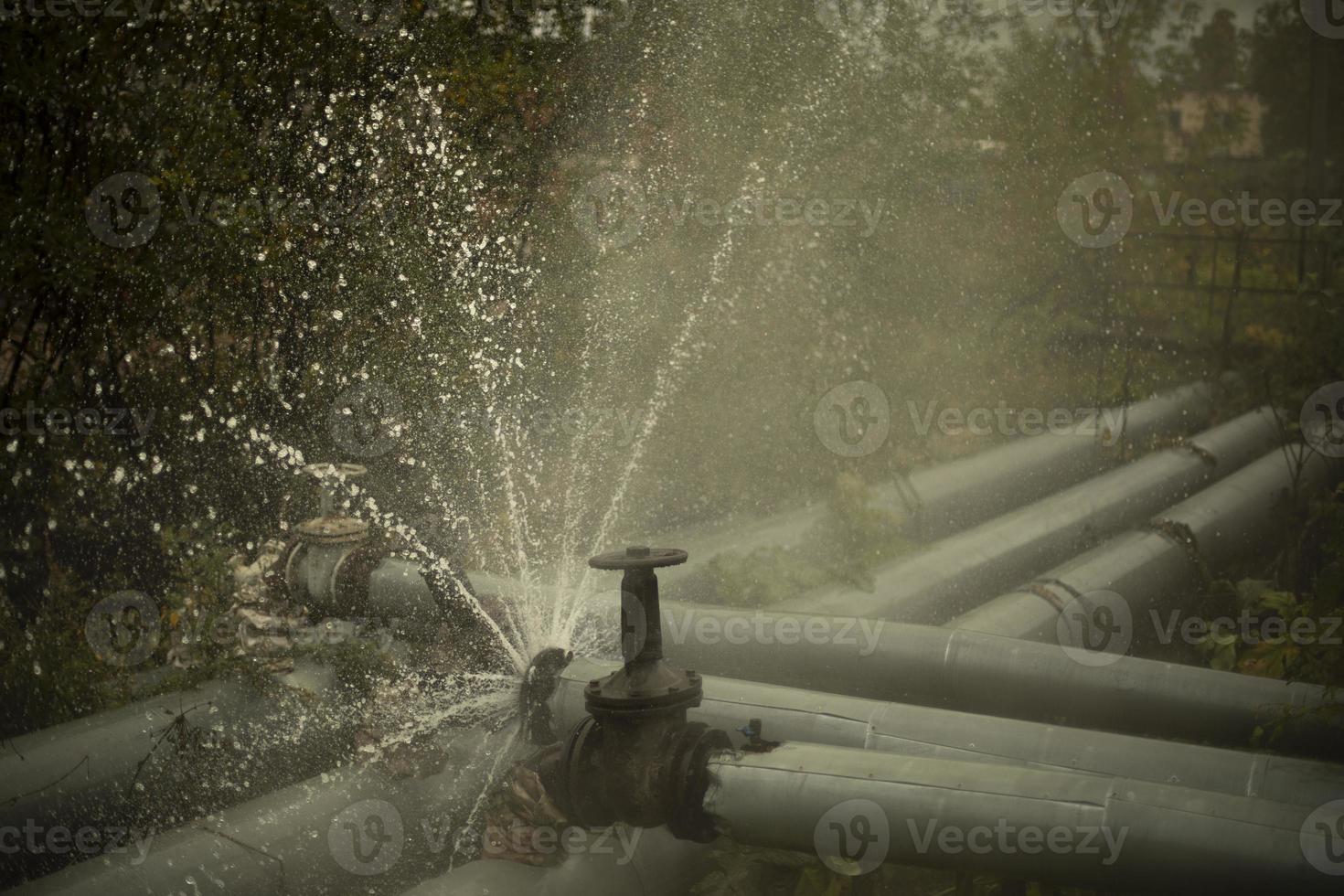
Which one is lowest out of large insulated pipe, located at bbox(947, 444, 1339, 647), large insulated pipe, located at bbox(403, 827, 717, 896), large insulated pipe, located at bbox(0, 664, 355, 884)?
large insulated pipe, located at bbox(403, 827, 717, 896)

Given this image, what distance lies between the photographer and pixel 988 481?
9211mm

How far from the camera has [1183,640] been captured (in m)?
7.42

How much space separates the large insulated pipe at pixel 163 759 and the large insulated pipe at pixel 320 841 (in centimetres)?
48

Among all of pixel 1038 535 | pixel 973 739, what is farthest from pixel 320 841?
pixel 1038 535

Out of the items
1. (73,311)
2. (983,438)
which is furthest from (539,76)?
(983,438)

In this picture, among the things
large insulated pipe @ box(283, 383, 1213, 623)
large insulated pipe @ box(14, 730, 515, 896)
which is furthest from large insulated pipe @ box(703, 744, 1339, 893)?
large insulated pipe @ box(283, 383, 1213, 623)

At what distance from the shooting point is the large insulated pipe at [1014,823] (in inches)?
134

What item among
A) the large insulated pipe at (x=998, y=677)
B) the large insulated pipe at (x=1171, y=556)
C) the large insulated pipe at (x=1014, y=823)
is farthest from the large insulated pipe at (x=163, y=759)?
the large insulated pipe at (x=1171, y=556)

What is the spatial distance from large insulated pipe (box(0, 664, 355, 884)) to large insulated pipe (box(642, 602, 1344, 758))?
1948 millimetres

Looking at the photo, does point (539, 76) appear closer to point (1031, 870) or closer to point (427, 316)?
point (427, 316)

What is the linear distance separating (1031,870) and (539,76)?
7.80 meters

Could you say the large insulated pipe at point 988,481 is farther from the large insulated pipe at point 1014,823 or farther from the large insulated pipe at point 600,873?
the large insulated pipe at point 1014,823

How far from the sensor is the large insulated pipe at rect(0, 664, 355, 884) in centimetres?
473

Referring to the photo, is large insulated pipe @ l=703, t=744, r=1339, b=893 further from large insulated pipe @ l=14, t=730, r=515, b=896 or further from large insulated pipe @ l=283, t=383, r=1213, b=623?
large insulated pipe @ l=283, t=383, r=1213, b=623
